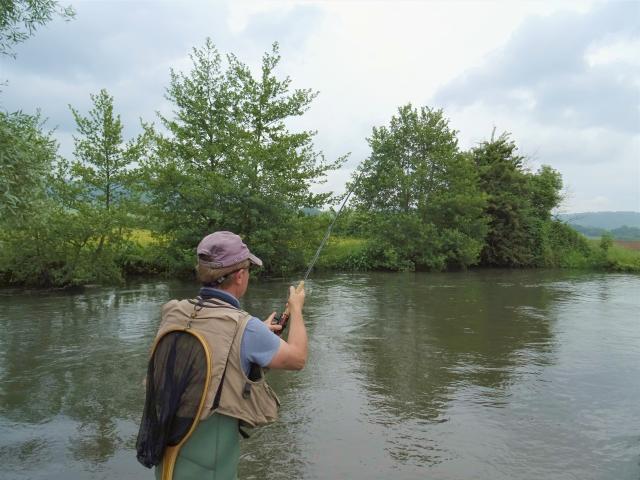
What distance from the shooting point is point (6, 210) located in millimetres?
9008

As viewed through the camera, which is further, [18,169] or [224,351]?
[18,169]

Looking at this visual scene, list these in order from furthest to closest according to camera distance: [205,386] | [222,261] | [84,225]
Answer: [84,225]
[222,261]
[205,386]

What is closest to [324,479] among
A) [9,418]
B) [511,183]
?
[9,418]

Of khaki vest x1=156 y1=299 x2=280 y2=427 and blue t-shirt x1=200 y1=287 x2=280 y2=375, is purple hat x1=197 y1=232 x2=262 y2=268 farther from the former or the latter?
blue t-shirt x1=200 y1=287 x2=280 y2=375

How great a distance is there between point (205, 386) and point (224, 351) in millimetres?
186

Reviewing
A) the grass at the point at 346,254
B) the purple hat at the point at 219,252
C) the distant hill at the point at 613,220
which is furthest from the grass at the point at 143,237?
the distant hill at the point at 613,220

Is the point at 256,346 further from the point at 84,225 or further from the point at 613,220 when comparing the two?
the point at 613,220

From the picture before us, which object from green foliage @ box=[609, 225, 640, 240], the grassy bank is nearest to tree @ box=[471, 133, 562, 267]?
the grassy bank

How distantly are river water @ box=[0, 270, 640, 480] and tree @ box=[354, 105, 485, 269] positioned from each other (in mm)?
12944

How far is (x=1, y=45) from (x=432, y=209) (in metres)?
24.0

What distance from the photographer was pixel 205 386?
263 centimetres

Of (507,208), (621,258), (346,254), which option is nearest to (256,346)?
(346,254)

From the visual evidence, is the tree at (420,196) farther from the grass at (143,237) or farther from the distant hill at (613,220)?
the distant hill at (613,220)

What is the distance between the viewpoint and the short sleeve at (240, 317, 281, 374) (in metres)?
2.72
